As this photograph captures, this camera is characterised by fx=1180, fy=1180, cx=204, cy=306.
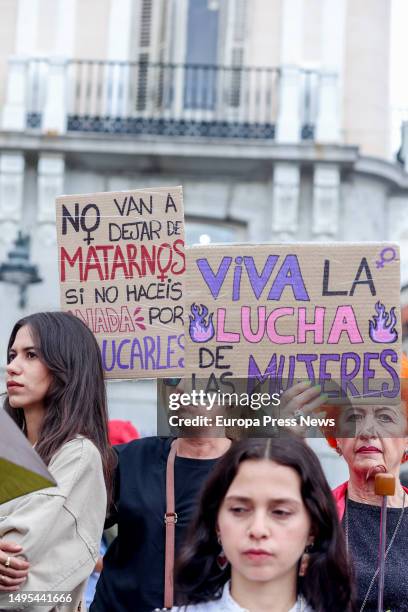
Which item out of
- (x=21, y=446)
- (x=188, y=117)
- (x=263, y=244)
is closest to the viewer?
(x=21, y=446)

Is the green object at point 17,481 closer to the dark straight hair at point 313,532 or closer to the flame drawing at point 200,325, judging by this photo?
the dark straight hair at point 313,532

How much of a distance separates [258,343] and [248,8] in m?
9.56

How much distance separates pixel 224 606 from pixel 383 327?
1.11 meters

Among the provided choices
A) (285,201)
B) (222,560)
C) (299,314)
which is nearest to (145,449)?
(299,314)

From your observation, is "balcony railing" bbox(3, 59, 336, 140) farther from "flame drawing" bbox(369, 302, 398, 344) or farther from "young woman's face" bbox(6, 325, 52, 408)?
"young woman's face" bbox(6, 325, 52, 408)

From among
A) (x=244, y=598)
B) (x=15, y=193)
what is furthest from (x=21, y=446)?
(x=15, y=193)

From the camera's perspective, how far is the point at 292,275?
3.49 metres

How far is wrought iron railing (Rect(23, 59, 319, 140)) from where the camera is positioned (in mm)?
11859

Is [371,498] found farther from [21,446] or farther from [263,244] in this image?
[21,446]

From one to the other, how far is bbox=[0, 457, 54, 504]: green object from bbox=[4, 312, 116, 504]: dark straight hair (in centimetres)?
51

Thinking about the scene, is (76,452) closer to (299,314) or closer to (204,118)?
(299,314)

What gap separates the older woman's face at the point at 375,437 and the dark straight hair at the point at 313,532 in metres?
0.67

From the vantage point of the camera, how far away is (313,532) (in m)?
2.67

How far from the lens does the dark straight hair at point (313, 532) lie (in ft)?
8.69
